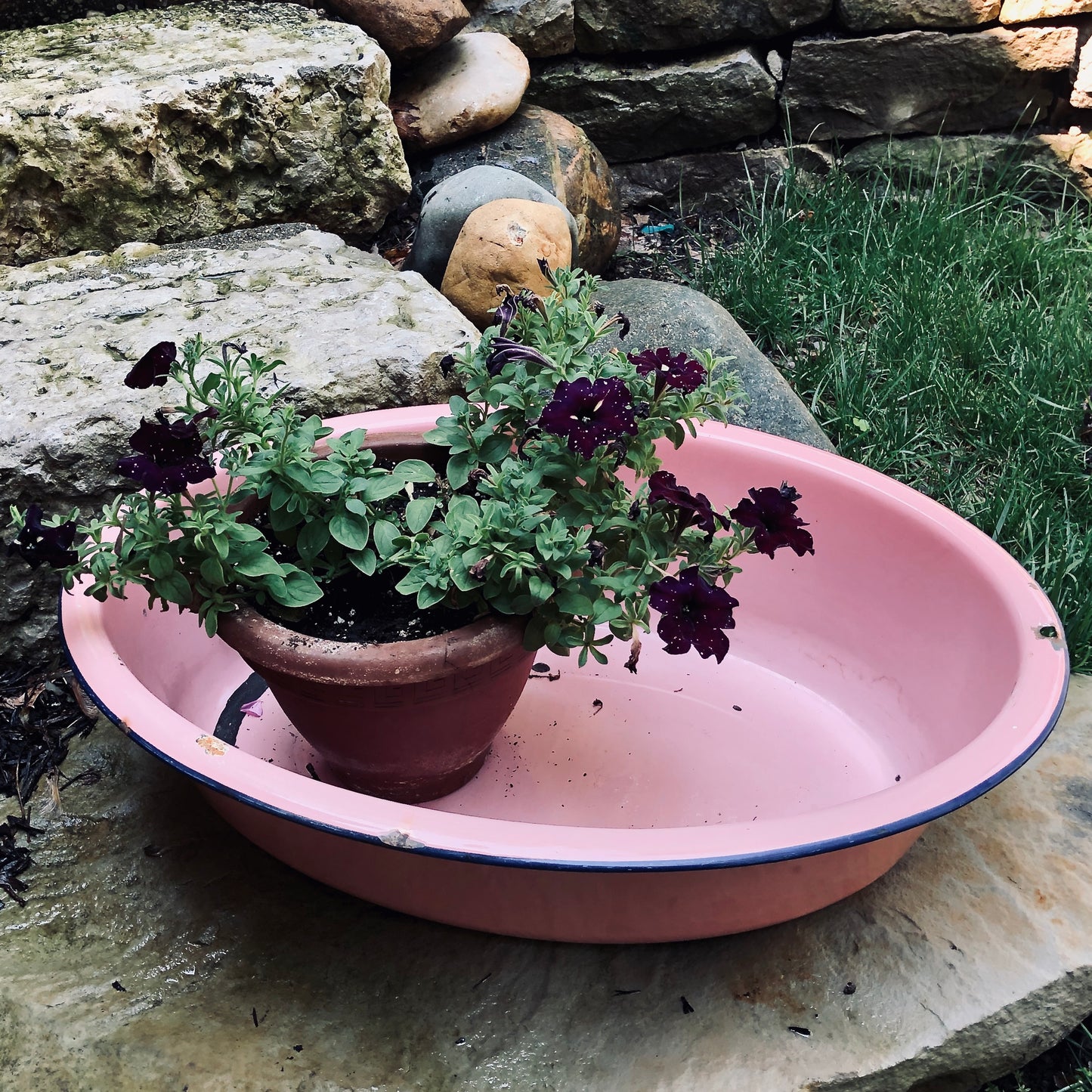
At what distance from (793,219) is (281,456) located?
7.52 feet

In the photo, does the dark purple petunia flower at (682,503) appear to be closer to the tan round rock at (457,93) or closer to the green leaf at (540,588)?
the green leaf at (540,588)

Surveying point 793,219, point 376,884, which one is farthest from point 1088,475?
point 376,884

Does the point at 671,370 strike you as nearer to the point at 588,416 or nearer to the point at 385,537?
the point at 588,416

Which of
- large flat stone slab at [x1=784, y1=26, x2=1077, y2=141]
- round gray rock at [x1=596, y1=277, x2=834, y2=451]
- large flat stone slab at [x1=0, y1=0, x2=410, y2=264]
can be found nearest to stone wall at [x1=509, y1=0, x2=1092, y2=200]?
large flat stone slab at [x1=784, y1=26, x2=1077, y2=141]

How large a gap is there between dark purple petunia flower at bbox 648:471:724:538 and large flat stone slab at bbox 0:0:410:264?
1.59 meters

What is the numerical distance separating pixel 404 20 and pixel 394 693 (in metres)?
2.22

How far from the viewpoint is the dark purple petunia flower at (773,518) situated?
109 cm

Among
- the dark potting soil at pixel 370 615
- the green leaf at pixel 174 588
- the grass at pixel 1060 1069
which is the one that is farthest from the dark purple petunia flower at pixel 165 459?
the grass at pixel 1060 1069

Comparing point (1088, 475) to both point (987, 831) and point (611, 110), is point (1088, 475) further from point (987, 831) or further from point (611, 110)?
point (611, 110)

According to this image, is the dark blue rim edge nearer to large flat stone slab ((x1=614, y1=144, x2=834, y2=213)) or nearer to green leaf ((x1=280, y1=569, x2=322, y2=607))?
green leaf ((x1=280, y1=569, x2=322, y2=607))

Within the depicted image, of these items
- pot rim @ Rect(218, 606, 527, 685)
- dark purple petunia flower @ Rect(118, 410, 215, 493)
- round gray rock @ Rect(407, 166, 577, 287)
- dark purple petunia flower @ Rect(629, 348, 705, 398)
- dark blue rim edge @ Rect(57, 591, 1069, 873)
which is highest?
dark purple petunia flower @ Rect(629, 348, 705, 398)

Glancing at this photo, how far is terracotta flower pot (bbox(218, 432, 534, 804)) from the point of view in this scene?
1.08 m

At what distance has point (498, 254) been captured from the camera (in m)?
2.22

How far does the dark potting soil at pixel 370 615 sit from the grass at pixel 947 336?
119 cm
